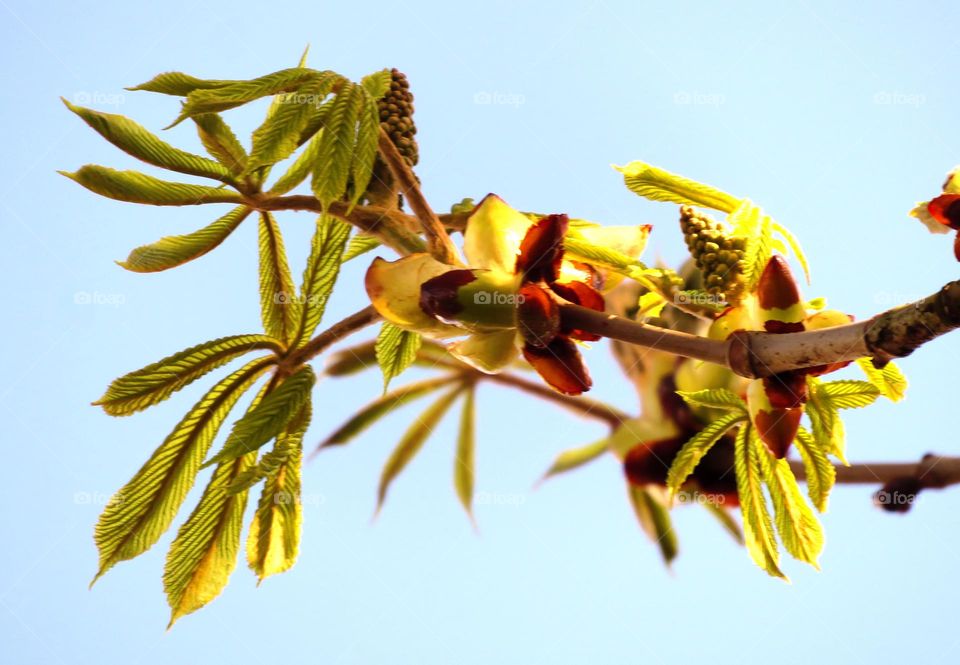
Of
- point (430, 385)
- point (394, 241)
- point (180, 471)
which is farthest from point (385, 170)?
point (430, 385)

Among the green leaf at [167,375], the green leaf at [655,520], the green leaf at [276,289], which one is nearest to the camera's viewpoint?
the green leaf at [167,375]

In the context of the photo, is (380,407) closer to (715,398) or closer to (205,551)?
(205,551)

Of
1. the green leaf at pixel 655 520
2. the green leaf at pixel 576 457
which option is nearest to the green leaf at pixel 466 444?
the green leaf at pixel 576 457

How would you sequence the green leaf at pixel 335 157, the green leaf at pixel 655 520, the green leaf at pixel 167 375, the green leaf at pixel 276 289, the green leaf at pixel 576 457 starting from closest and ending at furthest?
the green leaf at pixel 335 157
the green leaf at pixel 167 375
the green leaf at pixel 276 289
the green leaf at pixel 655 520
the green leaf at pixel 576 457

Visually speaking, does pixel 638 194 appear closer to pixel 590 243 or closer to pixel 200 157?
pixel 590 243

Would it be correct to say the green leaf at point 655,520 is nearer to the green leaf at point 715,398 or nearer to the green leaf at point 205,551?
the green leaf at point 715,398

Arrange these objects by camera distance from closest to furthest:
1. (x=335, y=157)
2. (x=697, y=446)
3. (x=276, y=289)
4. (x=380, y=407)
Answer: (x=335, y=157) → (x=697, y=446) → (x=276, y=289) → (x=380, y=407)

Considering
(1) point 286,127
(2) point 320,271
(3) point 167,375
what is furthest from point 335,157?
(3) point 167,375
